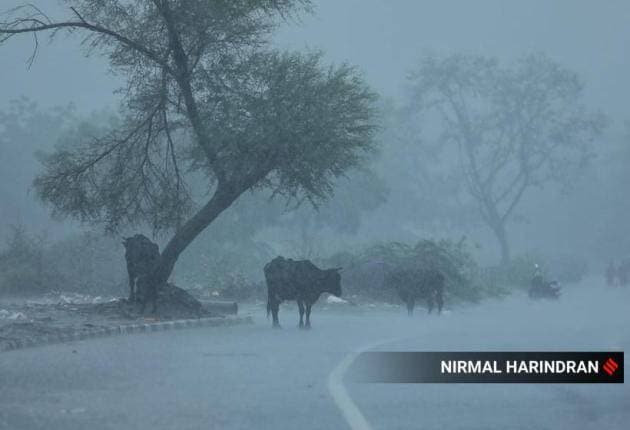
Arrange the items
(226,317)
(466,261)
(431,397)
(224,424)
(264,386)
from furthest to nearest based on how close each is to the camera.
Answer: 1. (466,261)
2. (226,317)
3. (264,386)
4. (431,397)
5. (224,424)

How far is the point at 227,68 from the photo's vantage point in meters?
29.0

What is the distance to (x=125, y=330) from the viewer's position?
24.6 meters

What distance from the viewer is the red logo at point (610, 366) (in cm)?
1545

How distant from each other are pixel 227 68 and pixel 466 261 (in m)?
21.4

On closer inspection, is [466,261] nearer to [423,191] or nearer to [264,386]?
[264,386]

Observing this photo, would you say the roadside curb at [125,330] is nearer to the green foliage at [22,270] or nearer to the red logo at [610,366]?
the red logo at [610,366]

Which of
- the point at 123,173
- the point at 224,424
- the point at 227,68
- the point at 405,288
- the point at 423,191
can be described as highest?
the point at 423,191

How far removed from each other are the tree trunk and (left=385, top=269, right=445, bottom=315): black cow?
7368 millimetres

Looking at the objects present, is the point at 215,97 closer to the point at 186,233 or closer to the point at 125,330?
the point at 186,233

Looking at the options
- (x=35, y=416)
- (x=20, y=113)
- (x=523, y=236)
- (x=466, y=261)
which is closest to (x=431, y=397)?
Result: (x=35, y=416)

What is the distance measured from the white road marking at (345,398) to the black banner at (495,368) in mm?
186

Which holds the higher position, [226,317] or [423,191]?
[423,191]

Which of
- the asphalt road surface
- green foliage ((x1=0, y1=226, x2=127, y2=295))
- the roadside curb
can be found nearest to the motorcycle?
green foliage ((x1=0, y1=226, x2=127, y2=295))

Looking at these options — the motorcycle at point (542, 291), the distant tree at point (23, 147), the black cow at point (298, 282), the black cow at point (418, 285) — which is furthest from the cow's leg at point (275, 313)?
the distant tree at point (23, 147)
